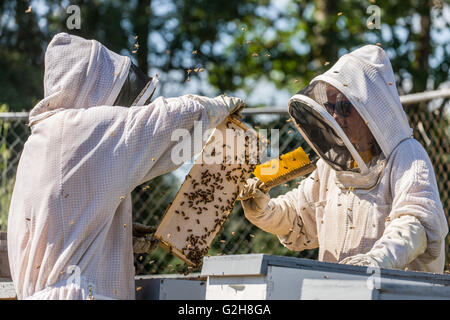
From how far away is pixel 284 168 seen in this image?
4707 millimetres

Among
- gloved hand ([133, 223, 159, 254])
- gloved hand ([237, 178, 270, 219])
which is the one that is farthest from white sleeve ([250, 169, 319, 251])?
gloved hand ([133, 223, 159, 254])

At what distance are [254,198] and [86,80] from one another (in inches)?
62.3

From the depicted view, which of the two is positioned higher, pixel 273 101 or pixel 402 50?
pixel 402 50

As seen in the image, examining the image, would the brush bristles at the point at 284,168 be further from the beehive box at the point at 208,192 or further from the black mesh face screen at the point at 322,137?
the beehive box at the point at 208,192

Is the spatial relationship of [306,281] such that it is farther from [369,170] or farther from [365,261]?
[369,170]

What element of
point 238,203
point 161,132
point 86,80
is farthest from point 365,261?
point 238,203

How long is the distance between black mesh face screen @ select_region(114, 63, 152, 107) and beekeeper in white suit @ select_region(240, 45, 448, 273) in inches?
42.9

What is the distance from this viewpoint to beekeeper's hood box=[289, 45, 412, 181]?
13.6 ft

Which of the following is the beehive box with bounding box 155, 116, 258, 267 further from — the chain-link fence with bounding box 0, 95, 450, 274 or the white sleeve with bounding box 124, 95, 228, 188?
the chain-link fence with bounding box 0, 95, 450, 274

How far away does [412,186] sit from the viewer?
3869 millimetres

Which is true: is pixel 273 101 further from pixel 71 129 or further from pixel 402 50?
pixel 71 129

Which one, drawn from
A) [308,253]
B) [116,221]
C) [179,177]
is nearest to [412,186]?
[116,221]

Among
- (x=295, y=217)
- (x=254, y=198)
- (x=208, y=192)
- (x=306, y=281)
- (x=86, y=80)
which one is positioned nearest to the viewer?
(x=306, y=281)

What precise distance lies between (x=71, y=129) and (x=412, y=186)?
2045 mm
